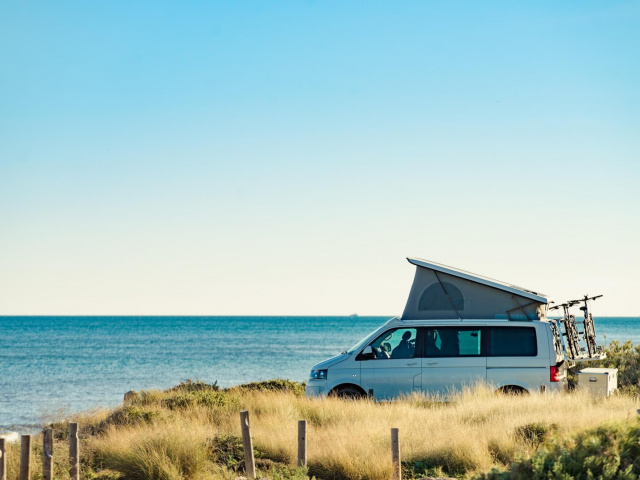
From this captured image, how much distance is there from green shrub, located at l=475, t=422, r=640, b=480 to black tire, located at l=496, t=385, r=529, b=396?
242 inches

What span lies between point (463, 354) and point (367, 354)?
171 centimetres

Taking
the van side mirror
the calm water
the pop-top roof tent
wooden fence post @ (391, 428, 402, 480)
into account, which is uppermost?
the pop-top roof tent

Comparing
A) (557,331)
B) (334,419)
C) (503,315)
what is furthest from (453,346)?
(334,419)

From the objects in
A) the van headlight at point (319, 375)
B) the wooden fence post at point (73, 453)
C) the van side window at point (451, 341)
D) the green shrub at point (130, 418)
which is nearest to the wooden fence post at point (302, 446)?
the wooden fence post at point (73, 453)

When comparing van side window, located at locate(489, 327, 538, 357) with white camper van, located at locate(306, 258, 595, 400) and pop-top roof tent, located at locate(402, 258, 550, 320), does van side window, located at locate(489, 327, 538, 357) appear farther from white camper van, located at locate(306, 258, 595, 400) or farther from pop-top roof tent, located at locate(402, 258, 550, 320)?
pop-top roof tent, located at locate(402, 258, 550, 320)

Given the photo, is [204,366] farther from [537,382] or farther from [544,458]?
[544,458]

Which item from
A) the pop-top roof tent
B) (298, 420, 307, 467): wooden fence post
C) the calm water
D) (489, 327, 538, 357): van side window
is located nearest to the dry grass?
(298, 420, 307, 467): wooden fence post

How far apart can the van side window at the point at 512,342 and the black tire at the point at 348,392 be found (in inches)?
95.8

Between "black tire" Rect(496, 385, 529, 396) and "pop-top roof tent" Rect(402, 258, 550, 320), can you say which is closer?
"black tire" Rect(496, 385, 529, 396)

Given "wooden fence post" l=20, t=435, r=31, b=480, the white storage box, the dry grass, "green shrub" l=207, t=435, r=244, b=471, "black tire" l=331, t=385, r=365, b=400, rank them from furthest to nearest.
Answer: "black tire" l=331, t=385, r=365, b=400 < the white storage box < "green shrub" l=207, t=435, r=244, b=471 < the dry grass < "wooden fence post" l=20, t=435, r=31, b=480

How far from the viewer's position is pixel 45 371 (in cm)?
4206

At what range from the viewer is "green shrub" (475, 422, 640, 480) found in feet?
19.4

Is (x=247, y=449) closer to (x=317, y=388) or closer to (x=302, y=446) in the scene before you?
(x=302, y=446)

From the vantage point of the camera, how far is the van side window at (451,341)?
13.0m
